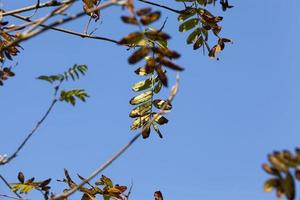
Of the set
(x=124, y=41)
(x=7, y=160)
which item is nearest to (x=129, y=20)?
(x=124, y=41)

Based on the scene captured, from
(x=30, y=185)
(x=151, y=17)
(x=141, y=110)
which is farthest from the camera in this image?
(x=141, y=110)

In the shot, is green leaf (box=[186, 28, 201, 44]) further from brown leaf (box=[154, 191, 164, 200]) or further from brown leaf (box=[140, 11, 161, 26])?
brown leaf (box=[140, 11, 161, 26])

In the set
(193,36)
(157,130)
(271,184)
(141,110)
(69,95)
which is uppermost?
(193,36)

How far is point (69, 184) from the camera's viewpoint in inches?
158

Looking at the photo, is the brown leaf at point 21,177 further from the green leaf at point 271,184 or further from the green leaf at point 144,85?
the green leaf at point 271,184

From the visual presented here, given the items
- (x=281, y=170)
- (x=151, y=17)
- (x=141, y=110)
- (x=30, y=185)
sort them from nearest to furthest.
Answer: (x=281, y=170) → (x=151, y=17) → (x=30, y=185) → (x=141, y=110)

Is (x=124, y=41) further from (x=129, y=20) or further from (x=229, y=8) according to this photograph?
(x=229, y=8)

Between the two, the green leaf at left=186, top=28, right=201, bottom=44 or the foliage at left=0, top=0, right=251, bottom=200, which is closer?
the foliage at left=0, top=0, right=251, bottom=200

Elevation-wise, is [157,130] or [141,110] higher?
[141,110]

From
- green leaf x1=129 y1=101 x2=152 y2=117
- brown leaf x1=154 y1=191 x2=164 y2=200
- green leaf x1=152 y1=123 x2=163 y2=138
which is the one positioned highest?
green leaf x1=129 y1=101 x2=152 y2=117

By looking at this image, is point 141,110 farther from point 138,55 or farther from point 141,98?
point 138,55

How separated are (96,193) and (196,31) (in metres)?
1.47

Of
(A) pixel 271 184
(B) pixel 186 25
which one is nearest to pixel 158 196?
(B) pixel 186 25

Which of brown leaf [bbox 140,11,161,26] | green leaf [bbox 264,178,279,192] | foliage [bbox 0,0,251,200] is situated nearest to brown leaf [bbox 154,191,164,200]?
foliage [bbox 0,0,251,200]
